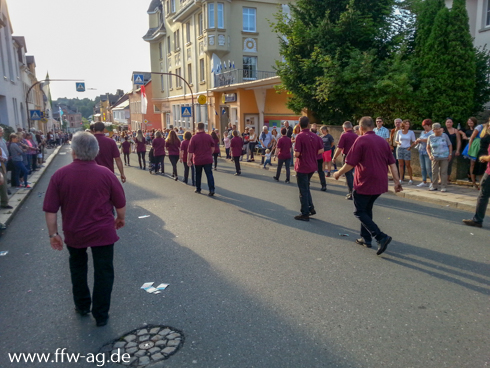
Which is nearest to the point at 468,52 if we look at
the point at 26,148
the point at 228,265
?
the point at 228,265

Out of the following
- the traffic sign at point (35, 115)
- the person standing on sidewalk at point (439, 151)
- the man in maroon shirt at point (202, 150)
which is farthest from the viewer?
the traffic sign at point (35, 115)

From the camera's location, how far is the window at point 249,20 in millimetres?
30219

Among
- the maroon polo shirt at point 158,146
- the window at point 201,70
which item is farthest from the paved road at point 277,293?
the window at point 201,70

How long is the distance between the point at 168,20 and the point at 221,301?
39020mm

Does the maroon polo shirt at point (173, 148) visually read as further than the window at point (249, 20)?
No

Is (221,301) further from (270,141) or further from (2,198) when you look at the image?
(270,141)

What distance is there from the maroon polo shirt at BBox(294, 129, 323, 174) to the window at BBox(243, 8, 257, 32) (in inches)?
974

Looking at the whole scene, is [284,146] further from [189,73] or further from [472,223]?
[189,73]

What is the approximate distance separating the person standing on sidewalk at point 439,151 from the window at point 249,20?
912 inches

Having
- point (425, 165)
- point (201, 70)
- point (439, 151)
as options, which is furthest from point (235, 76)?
point (439, 151)

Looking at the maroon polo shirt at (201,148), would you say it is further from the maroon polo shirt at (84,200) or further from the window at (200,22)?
the window at (200,22)

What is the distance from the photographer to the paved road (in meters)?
3.34

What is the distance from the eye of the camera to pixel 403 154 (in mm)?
11375

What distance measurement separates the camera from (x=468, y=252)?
5.69 m
